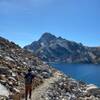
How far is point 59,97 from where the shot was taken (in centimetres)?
3250

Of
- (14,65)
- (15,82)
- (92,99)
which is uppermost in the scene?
(14,65)

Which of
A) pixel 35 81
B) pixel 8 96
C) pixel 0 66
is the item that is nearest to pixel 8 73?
pixel 0 66

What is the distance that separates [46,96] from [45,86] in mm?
6213

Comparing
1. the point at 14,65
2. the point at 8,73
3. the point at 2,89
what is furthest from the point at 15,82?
the point at 14,65

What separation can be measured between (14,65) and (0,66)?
5502 mm

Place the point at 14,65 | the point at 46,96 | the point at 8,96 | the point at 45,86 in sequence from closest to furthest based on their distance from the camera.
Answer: the point at 8,96, the point at 46,96, the point at 45,86, the point at 14,65

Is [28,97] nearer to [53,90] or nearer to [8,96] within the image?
[8,96]

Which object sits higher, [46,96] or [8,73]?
[8,73]

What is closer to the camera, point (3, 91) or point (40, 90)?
point (3, 91)

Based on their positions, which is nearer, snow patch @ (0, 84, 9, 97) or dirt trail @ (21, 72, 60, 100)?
snow patch @ (0, 84, 9, 97)

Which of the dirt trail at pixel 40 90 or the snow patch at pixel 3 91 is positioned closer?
the snow patch at pixel 3 91

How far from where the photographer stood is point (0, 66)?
3466 centimetres

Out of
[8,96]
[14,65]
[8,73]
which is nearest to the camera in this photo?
[8,96]

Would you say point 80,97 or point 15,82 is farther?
point 80,97
